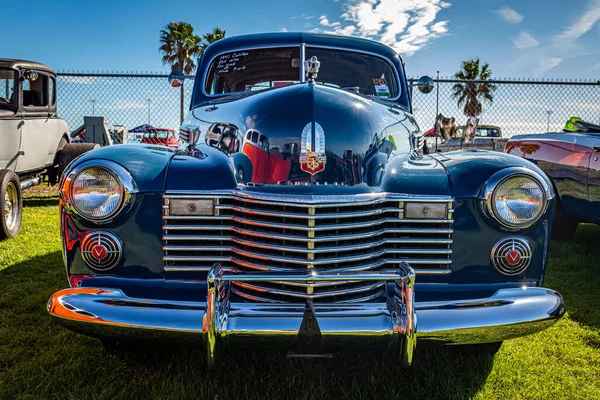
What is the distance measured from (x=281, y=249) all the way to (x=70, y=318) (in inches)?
32.7

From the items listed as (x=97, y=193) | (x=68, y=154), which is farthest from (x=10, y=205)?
(x=97, y=193)

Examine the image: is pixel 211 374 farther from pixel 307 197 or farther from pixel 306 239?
pixel 307 197

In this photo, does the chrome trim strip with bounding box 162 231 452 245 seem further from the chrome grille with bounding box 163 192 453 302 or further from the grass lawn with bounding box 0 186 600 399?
the grass lawn with bounding box 0 186 600 399

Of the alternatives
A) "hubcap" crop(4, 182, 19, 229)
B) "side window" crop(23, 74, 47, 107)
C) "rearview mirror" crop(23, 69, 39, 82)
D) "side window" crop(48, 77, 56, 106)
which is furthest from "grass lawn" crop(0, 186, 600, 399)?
"side window" crop(48, 77, 56, 106)

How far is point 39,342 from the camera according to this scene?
2.51 metres

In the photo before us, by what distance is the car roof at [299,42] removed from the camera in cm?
313

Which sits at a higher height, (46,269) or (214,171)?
(214,171)

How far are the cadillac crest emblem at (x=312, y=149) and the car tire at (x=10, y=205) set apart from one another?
3.89m

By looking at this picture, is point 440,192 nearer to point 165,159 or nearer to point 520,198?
point 520,198

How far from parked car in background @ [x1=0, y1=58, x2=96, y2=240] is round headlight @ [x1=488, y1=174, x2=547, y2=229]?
4.47 m

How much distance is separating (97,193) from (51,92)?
557 cm

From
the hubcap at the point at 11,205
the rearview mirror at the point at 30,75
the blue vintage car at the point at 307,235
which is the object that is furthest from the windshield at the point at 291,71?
the rearview mirror at the point at 30,75

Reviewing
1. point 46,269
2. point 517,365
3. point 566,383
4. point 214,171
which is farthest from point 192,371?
point 46,269

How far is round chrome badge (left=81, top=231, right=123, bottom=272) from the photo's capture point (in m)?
1.96
